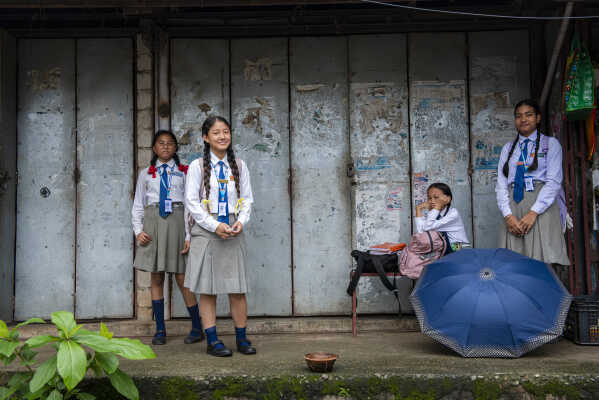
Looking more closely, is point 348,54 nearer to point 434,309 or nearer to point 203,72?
point 203,72

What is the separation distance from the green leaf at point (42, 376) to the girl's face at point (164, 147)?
2235 mm

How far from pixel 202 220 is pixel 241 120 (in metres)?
1.99

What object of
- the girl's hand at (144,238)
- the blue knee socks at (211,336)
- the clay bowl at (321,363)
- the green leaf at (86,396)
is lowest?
the green leaf at (86,396)

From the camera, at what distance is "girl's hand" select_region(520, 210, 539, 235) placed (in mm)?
4793

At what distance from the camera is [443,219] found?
17.3ft

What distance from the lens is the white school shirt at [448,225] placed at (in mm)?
5266

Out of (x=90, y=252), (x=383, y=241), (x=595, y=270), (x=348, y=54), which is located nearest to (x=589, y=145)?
(x=595, y=270)

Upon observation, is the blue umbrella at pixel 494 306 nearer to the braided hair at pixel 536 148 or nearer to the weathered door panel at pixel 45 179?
the braided hair at pixel 536 148

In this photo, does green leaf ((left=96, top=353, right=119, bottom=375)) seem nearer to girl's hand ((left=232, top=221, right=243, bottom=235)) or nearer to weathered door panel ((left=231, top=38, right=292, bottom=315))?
girl's hand ((left=232, top=221, right=243, bottom=235))

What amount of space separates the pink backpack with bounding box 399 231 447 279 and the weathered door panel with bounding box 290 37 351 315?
3.19ft

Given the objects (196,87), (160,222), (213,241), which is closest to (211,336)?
(213,241)

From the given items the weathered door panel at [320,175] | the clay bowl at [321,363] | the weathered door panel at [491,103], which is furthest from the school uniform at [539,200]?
the clay bowl at [321,363]

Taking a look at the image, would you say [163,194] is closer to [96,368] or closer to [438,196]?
[96,368]

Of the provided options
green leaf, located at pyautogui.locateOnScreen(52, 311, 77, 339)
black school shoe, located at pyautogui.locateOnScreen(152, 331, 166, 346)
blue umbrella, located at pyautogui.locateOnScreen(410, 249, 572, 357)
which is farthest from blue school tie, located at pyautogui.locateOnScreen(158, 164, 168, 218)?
blue umbrella, located at pyautogui.locateOnScreen(410, 249, 572, 357)
